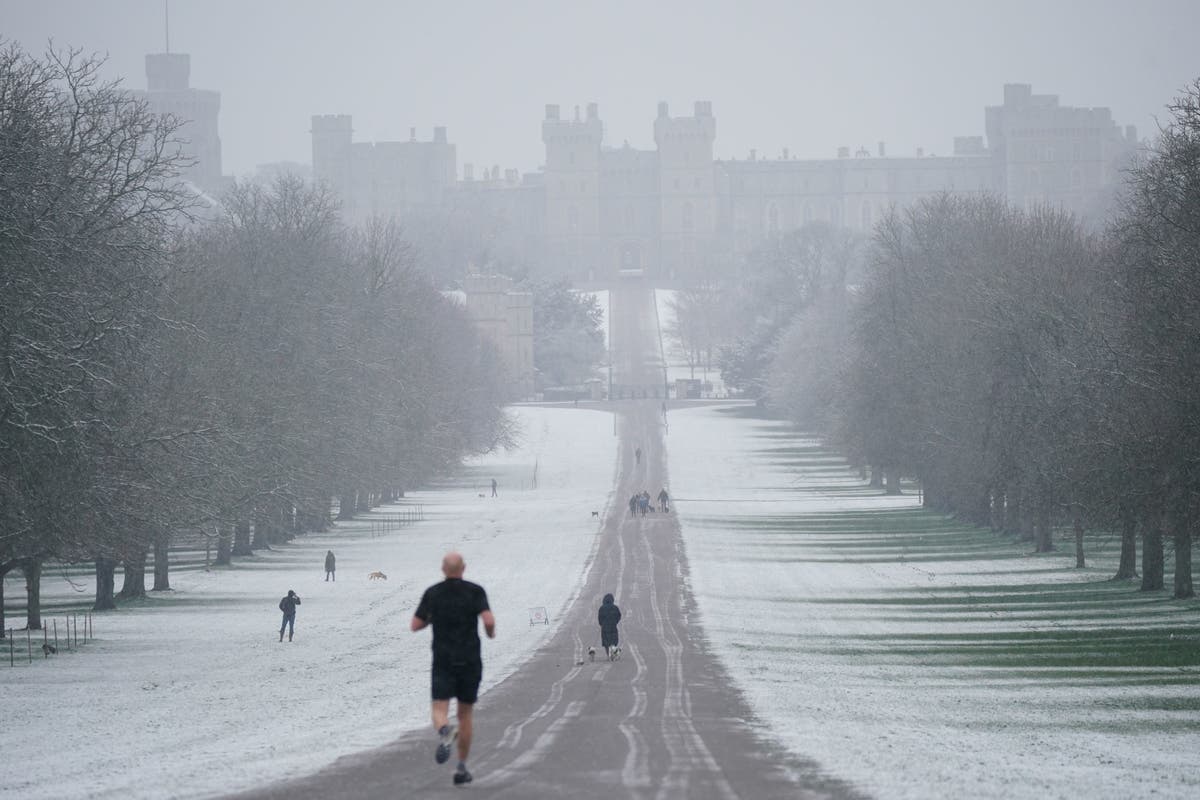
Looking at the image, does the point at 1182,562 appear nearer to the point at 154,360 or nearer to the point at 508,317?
the point at 154,360

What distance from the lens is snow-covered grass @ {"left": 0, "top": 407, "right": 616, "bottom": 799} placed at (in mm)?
16578

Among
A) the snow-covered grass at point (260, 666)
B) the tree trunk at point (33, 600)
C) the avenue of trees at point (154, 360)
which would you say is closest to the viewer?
the snow-covered grass at point (260, 666)

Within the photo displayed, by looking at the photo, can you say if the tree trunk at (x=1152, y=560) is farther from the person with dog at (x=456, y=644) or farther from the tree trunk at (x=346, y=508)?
the tree trunk at (x=346, y=508)

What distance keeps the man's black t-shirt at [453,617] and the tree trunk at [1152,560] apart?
23881 mm

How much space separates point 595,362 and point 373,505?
76.7 metres

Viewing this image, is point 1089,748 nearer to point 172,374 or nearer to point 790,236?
point 172,374

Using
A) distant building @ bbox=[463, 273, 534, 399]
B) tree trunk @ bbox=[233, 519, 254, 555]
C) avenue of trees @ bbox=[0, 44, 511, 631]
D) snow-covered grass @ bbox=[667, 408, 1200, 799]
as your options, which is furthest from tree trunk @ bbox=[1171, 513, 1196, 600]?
distant building @ bbox=[463, 273, 534, 399]

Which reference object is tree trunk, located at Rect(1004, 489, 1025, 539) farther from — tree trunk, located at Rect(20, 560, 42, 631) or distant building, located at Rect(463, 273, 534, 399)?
distant building, located at Rect(463, 273, 534, 399)

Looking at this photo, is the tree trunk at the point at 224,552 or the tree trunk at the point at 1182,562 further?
the tree trunk at the point at 224,552

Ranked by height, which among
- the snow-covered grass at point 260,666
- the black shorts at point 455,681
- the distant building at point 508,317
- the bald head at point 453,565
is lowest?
the snow-covered grass at point 260,666

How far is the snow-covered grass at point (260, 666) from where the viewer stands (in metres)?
16.6

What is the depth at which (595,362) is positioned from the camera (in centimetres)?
15075

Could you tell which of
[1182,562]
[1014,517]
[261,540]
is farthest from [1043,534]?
[261,540]

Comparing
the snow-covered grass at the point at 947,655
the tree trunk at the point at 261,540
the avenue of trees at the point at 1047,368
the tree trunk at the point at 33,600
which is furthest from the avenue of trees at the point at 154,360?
the avenue of trees at the point at 1047,368
